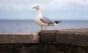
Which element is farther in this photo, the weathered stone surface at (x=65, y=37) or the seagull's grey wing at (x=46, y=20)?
the seagull's grey wing at (x=46, y=20)

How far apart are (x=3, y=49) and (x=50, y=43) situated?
880mm

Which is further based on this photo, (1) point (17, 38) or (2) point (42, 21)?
(2) point (42, 21)

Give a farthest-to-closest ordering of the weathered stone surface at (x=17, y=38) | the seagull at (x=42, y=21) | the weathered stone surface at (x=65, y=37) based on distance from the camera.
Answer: the seagull at (x=42, y=21)
the weathered stone surface at (x=17, y=38)
the weathered stone surface at (x=65, y=37)

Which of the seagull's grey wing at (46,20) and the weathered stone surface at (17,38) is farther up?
the seagull's grey wing at (46,20)

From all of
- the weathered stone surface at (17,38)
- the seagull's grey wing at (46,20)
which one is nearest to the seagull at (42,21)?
the seagull's grey wing at (46,20)

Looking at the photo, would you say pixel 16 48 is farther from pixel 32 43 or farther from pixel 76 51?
pixel 76 51

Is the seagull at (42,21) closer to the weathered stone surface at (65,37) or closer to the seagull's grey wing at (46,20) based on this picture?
the seagull's grey wing at (46,20)

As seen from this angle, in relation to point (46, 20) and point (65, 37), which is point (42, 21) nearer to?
point (46, 20)

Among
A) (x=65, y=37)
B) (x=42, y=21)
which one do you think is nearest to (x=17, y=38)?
(x=65, y=37)

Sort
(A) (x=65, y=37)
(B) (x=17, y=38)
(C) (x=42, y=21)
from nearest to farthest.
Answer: (A) (x=65, y=37) < (B) (x=17, y=38) < (C) (x=42, y=21)

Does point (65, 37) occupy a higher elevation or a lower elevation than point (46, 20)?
lower

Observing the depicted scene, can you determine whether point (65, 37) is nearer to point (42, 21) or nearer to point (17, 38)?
point (17, 38)

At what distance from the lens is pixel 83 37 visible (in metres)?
4.54

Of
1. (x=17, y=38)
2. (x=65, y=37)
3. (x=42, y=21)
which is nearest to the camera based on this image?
(x=65, y=37)
